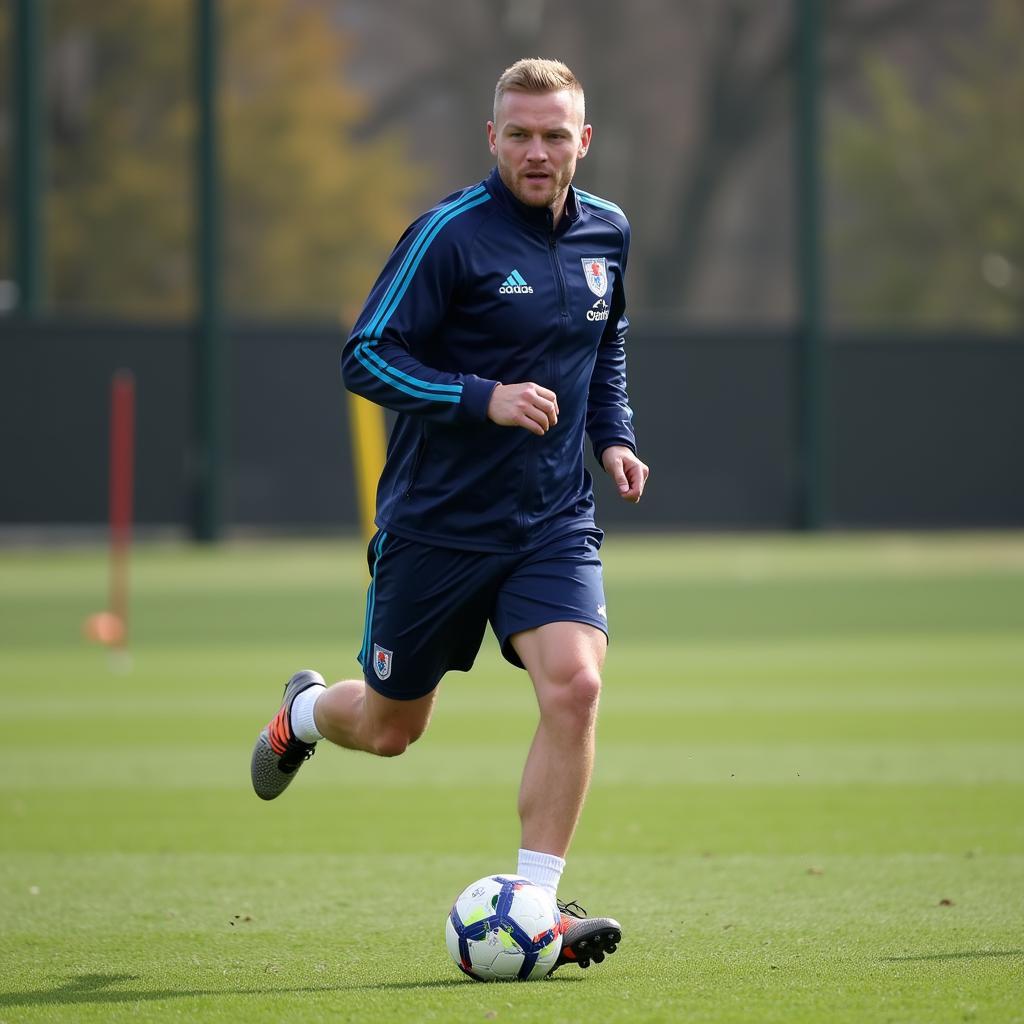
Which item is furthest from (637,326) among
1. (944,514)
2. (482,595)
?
(482,595)

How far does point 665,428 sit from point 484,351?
20497 mm

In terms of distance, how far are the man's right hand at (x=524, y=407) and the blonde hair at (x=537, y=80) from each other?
0.78 m

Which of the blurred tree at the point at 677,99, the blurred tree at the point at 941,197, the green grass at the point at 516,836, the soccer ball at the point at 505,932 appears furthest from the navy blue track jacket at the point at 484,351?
the blurred tree at the point at 941,197

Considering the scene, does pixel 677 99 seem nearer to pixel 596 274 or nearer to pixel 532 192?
pixel 596 274

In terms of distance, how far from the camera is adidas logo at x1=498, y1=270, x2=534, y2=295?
17.9 ft

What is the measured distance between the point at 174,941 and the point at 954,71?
27329 mm

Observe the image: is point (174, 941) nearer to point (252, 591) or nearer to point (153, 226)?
point (252, 591)

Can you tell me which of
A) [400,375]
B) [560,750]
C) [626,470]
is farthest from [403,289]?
[560,750]

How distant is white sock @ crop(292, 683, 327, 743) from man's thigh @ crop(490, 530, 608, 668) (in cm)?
93

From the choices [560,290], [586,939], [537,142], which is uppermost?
[537,142]

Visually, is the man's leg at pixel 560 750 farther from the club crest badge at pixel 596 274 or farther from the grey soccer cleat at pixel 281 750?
the grey soccer cleat at pixel 281 750

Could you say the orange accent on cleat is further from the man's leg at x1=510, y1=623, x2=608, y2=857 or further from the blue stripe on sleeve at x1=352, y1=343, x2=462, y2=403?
the blue stripe on sleeve at x1=352, y1=343, x2=462, y2=403

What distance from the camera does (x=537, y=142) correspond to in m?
5.43

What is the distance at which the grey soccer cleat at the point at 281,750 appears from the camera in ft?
20.9
